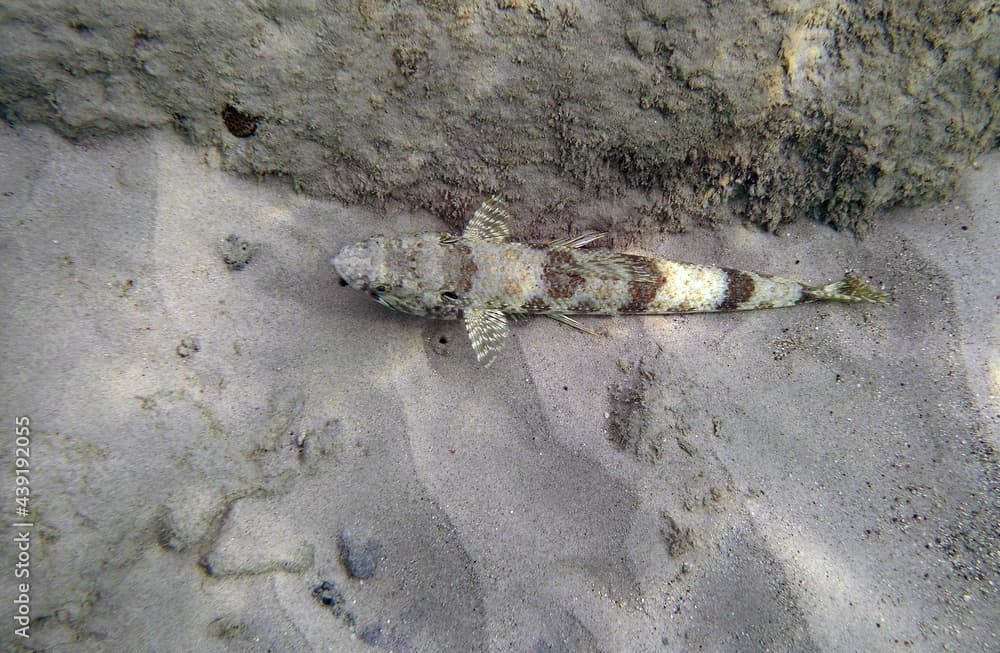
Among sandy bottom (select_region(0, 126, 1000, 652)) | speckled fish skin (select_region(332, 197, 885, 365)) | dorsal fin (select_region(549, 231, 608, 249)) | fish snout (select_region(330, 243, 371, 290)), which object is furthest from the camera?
dorsal fin (select_region(549, 231, 608, 249))

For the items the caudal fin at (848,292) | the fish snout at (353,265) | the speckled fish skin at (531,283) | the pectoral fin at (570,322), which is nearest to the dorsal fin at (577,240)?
the speckled fish skin at (531,283)

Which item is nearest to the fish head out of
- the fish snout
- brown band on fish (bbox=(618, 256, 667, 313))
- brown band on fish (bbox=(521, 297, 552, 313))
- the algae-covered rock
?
the fish snout

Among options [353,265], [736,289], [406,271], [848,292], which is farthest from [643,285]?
[353,265]

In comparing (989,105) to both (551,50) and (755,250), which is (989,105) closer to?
(755,250)

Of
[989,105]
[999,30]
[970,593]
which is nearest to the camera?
[970,593]

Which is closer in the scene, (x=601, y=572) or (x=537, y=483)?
(x=601, y=572)

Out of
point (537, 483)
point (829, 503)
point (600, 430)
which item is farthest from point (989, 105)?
point (537, 483)

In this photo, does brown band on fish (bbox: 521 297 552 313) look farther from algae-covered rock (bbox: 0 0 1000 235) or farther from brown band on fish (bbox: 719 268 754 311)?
brown band on fish (bbox: 719 268 754 311)
